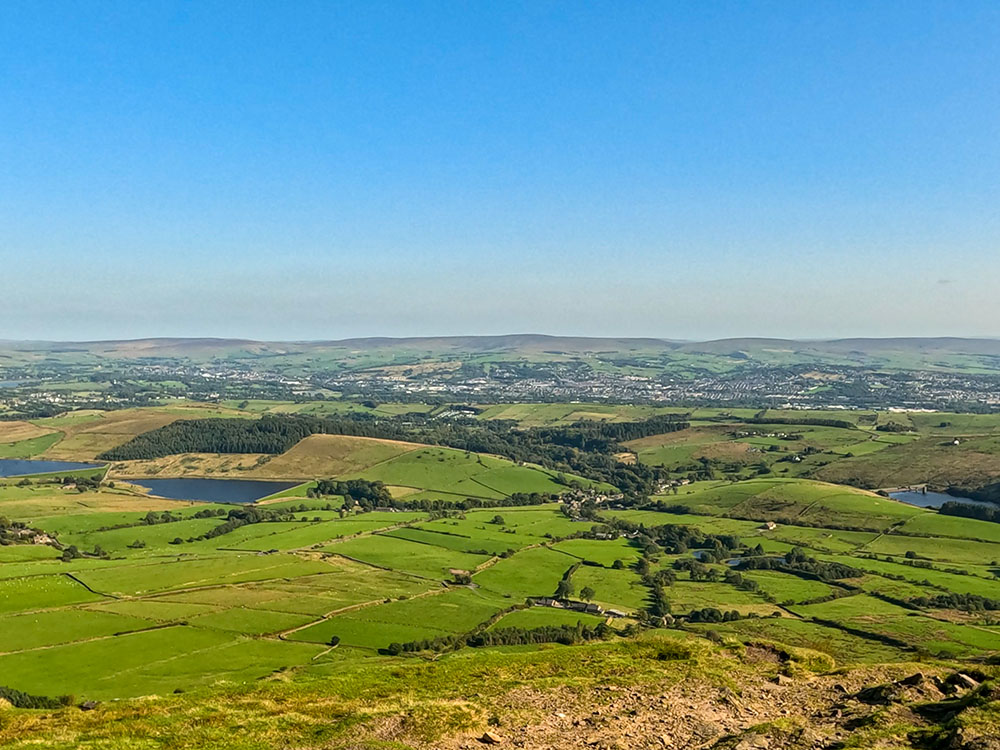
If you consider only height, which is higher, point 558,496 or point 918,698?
point 918,698

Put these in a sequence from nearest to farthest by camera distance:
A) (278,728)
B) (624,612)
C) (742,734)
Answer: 1. (742,734)
2. (278,728)
3. (624,612)

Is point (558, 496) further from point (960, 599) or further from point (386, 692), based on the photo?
point (386, 692)

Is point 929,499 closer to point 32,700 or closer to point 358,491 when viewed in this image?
point 358,491

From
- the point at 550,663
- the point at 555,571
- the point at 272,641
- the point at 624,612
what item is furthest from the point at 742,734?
the point at 555,571

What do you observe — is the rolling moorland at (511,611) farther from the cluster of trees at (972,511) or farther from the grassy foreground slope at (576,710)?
the cluster of trees at (972,511)

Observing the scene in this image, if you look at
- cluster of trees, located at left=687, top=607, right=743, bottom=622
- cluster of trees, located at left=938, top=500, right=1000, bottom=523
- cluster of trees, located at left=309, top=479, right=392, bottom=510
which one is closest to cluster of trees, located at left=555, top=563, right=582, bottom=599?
cluster of trees, located at left=687, top=607, right=743, bottom=622

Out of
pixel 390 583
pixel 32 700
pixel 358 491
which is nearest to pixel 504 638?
pixel 390 583

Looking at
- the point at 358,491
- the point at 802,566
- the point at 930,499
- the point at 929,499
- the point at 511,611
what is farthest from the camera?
the point at 358,491

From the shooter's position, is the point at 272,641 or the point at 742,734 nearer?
the point at 742,734

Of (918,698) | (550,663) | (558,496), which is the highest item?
(918,698)
